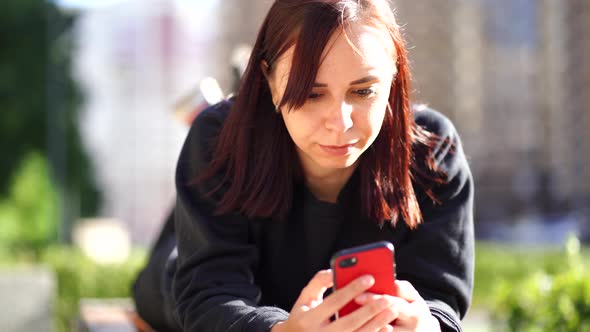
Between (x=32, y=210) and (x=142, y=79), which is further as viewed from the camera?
(x=142, y=79)

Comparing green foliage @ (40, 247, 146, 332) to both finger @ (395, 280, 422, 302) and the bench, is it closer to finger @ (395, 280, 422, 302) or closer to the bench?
the bench

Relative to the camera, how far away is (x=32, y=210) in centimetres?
1165

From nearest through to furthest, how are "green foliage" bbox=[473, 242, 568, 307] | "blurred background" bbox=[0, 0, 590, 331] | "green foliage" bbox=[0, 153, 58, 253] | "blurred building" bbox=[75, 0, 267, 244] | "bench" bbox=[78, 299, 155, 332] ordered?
"bench" bbox=[78, 299, 155, 332], "green foliage" bbox=[473, 242, 568, 307], "green foliage" bbox=[0, 153, 58, 253], "blurred background" bbox=[0, 0, 590, 331], "blurred building" bbox=[75, 0, 267, 244]

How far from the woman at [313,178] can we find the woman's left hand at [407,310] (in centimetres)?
3

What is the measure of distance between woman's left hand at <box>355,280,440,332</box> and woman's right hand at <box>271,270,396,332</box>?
14 mm

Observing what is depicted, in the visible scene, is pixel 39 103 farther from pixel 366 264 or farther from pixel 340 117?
pixel 366 264

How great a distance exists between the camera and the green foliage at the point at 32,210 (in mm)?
10913

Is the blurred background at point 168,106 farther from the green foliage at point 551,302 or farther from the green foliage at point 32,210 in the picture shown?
the green foliage at point 551,302

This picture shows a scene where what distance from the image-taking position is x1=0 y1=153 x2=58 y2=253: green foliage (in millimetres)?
10913

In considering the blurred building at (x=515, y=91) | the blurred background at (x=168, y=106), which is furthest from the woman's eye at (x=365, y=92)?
the blurred building at (x=515, y=91)

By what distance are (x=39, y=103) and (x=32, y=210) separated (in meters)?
3.97

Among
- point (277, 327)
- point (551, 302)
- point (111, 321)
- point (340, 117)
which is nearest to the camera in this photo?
point (277, 327)

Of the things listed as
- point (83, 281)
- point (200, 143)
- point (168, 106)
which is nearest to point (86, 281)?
point (83, 281)

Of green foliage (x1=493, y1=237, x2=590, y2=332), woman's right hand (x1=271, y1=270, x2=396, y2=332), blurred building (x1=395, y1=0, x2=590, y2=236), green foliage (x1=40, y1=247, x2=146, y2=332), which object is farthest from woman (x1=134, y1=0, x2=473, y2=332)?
blurred building (x1=395, y1=0, x2=590, y2=236)
